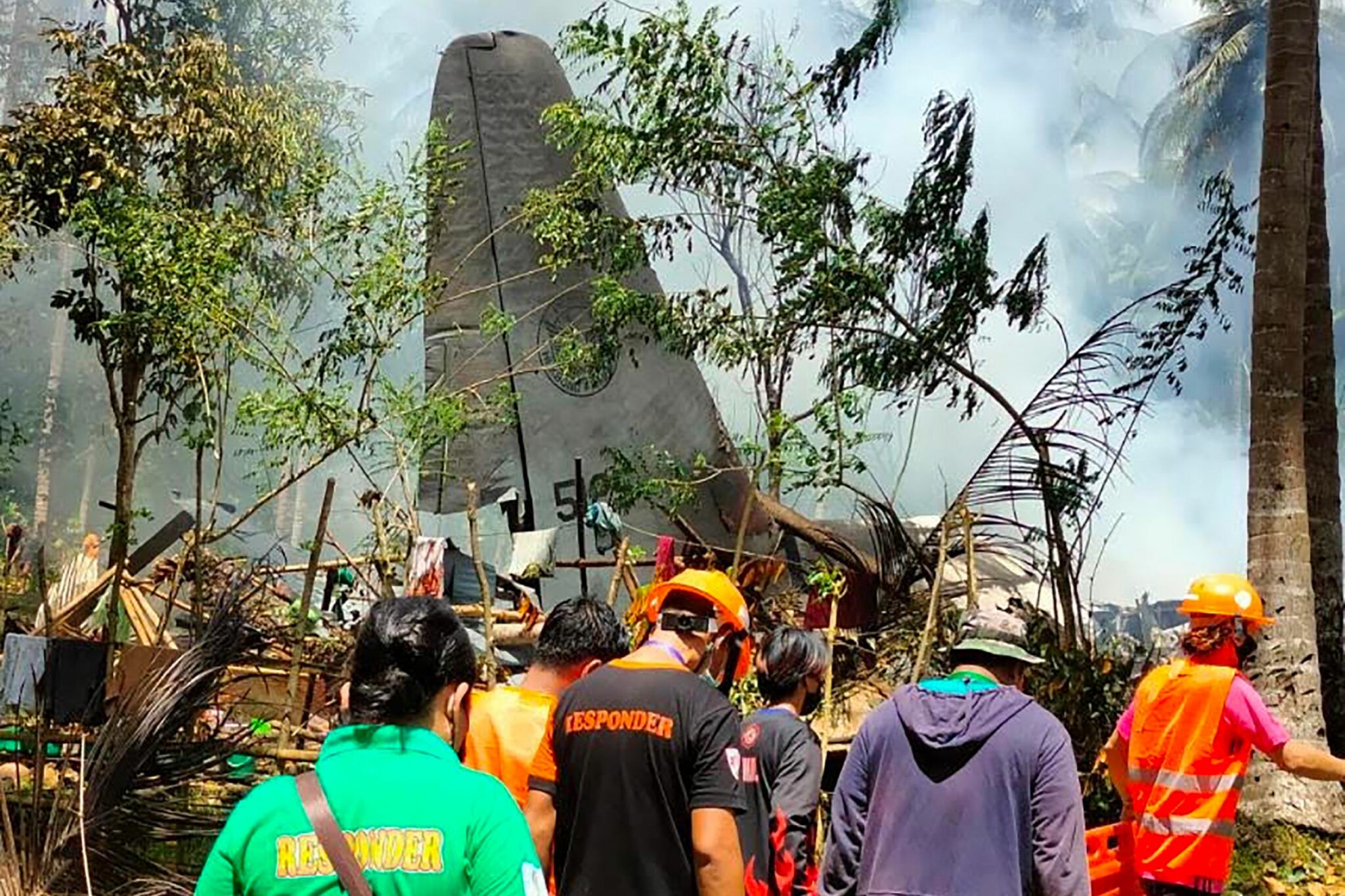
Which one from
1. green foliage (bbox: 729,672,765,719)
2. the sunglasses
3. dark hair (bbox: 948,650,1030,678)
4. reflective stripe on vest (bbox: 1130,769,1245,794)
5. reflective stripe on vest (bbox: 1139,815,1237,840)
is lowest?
reflective stripe on vest (bbox: 1139,815,1237,840)

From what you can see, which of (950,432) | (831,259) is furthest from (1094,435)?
(950,432)

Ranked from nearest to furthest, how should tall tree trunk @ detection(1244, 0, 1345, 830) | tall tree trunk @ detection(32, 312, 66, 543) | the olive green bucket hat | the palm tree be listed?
the olive green bucket hat → tall tree trunk @ detection(1244, 0, 1345, 830) → tall tree trunk @ detection(32, 312, 66, 543) → the palm tree

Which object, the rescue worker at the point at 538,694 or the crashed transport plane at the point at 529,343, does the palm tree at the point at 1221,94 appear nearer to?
the crashed transport plane at the point at 529,343

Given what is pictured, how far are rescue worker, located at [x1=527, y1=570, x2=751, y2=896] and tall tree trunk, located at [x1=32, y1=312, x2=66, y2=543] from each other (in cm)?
3585

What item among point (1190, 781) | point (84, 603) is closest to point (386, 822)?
point (1190, 781)

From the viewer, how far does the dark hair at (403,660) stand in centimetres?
231

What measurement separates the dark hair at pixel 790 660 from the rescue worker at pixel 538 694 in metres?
0.57

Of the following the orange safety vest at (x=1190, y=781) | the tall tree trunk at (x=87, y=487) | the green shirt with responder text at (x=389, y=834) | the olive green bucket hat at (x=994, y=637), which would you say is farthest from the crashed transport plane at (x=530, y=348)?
the tall tree trunk at (x=87, y=487)

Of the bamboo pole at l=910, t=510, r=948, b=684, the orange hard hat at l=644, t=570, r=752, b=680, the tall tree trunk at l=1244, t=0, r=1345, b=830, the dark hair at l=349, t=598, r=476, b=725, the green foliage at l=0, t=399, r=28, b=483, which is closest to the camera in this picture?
the dark hair at l=349, t=598, r=476, b=725

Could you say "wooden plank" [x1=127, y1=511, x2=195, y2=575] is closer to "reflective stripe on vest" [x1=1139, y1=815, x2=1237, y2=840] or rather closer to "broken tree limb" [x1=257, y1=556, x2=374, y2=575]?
"broken tree limb" [x1=257, y1=556, x2=374, y2=575]

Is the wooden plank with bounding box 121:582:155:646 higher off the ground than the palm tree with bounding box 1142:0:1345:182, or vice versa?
the palm tree with bounding box 1142:0:1345:182

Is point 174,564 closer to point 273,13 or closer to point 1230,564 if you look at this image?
point 273,13

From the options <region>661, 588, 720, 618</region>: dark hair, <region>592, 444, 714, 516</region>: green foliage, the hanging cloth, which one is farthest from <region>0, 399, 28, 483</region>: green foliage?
<region>661, 588, 720, 618</region>: dark hair

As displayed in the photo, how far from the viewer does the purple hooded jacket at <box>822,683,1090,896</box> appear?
132 inches
